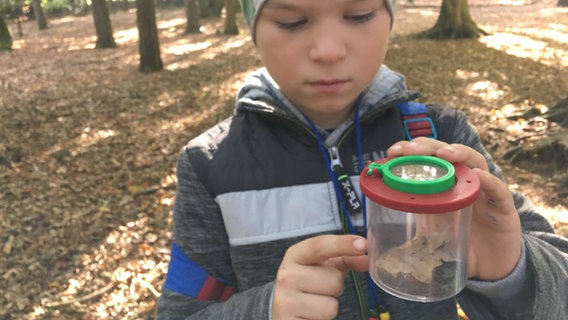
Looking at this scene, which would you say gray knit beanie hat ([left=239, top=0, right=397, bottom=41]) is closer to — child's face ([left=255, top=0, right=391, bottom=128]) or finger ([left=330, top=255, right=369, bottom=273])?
child's face ([left=255, top=0, right=391, bottom=128])

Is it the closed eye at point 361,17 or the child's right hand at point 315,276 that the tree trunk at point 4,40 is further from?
the child's right hand at point 315,276

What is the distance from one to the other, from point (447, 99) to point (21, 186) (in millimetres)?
6195

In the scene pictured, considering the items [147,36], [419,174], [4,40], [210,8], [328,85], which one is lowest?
[210,8]

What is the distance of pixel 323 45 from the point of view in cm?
132

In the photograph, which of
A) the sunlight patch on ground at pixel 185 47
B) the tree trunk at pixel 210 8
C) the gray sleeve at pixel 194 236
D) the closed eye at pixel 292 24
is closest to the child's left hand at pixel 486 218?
the closed eye at pixel 292 24

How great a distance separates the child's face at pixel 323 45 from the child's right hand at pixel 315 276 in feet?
1.61

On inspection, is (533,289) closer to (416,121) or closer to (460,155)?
(460,155)

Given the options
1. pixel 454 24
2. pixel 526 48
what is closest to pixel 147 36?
pixel 454 24

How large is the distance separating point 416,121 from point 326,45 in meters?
0.51

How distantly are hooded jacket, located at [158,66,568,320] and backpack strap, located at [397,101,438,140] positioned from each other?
32 millimetres

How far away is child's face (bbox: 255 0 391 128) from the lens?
1.33m

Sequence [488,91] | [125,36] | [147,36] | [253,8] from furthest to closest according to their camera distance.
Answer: [125,36] < [147,36] < [488,91] < [253,8]

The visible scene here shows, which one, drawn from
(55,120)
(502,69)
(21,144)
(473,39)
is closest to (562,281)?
(21,144)

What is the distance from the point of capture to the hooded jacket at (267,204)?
1542 millimetres
